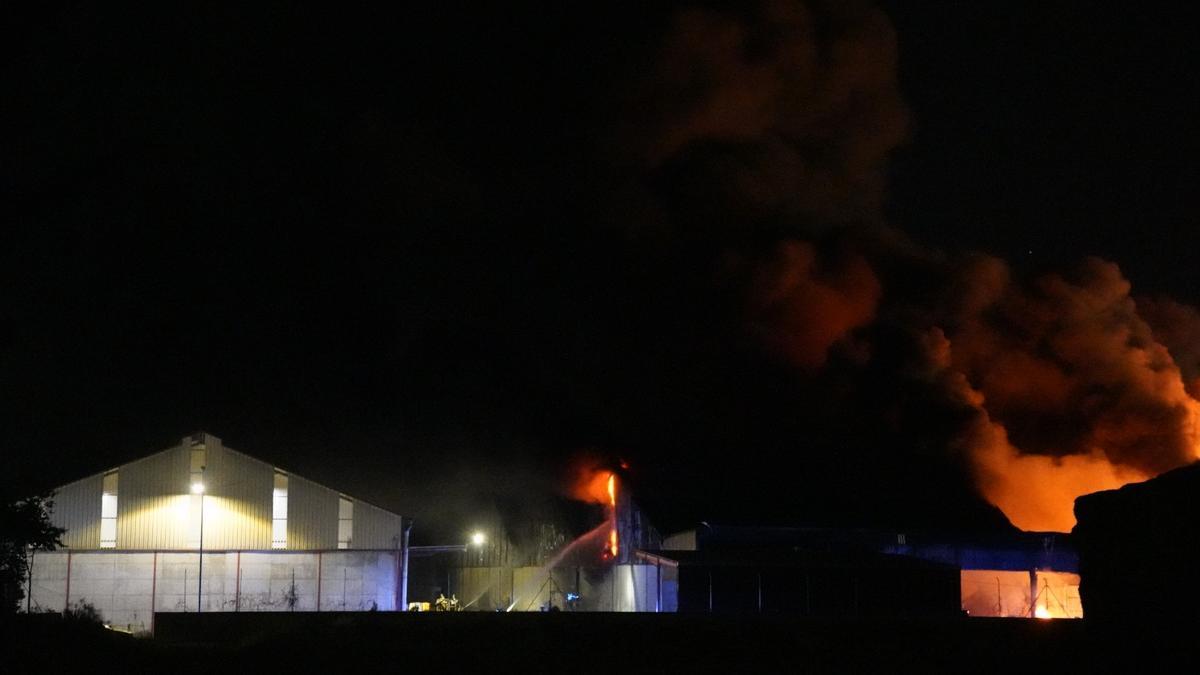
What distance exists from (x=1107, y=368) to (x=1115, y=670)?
52673 mm

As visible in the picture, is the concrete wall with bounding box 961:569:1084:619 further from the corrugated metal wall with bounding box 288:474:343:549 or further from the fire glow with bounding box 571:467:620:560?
the corrugated metal wall with bounding box 288:474:343:549

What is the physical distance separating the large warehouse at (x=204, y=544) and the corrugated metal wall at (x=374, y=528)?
0.30 ft

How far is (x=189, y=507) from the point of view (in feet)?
161

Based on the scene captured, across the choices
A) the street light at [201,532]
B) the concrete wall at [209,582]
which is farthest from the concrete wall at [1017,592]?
the street light at [201,532]

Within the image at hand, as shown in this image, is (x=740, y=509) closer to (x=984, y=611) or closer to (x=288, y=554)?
(x=984, y=611)

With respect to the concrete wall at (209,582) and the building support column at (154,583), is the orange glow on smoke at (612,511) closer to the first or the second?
the concrete wall at (209,582)

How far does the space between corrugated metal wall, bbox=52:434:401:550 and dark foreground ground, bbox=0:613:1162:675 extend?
79.0 ft

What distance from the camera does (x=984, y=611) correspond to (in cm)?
4756

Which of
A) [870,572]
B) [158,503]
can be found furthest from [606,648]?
[158,503]

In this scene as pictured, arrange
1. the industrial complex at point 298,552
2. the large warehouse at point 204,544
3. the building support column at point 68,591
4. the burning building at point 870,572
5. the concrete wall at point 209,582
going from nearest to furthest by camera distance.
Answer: the burning building at point 870,572 < the building support column at point 68,591 < the industrial complex at point 298,552 < the concrete wall at point 209,582 < the large warehouse at point 204,544

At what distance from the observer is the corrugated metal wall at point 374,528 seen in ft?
167

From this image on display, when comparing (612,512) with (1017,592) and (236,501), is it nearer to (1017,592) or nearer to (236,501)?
(236,501)

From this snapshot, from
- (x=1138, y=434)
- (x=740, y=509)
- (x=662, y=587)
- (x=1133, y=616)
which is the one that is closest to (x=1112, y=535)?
(x=1133, y=616)

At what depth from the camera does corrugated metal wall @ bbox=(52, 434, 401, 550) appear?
4822 cm
